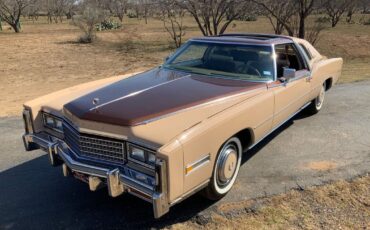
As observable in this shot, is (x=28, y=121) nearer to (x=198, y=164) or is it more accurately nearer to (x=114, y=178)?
(x=114, y=178)

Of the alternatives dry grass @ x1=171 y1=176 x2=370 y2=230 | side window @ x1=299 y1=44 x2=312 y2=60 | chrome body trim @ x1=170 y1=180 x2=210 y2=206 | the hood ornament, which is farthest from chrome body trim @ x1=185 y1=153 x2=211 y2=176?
side window @ x1=299 y1=44 x2=312 y2=60

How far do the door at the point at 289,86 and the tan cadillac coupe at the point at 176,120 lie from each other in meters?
0.02

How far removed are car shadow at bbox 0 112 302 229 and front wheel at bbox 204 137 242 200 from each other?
0.62 feet

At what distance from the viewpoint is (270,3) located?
647 inches

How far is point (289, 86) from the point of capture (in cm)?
463

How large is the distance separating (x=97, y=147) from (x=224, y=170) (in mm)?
1256

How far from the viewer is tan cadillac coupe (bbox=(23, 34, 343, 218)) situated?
2.89m

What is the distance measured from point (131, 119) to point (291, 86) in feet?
8.32

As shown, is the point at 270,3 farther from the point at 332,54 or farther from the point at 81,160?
the point at 81,160

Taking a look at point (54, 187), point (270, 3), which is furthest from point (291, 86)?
point (270, 3)

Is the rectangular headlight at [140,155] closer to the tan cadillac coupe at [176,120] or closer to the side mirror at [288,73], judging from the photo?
the tan cadillac coupe at [176,120]

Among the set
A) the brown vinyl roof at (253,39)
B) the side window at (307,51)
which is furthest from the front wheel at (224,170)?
the side window at (307,51)

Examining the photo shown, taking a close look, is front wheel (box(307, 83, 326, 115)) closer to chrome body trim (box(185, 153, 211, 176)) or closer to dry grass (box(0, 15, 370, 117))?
chrome body trim (box(185, 153, 211, 176))

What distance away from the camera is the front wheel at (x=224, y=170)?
3.40m
